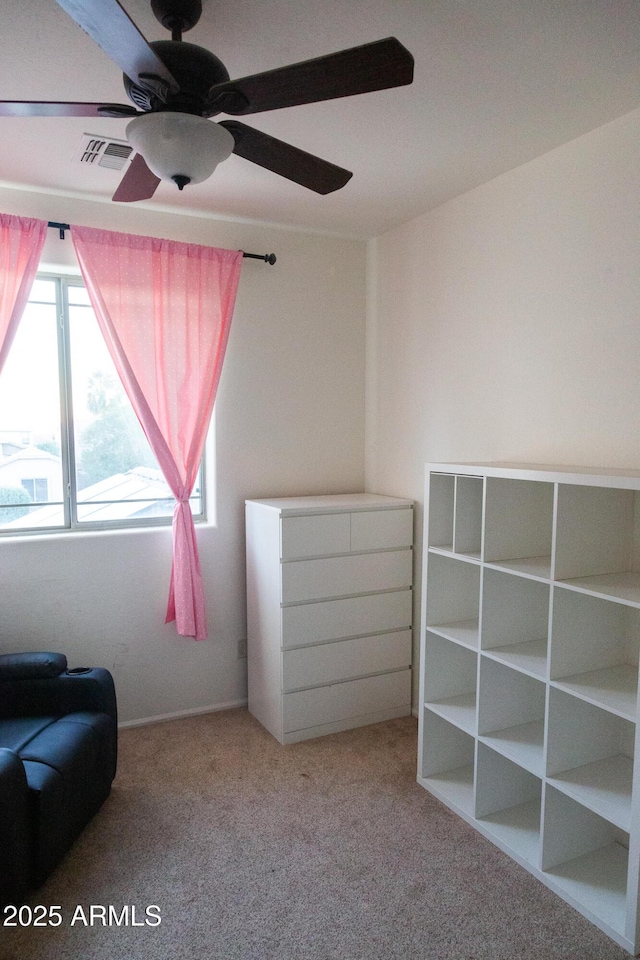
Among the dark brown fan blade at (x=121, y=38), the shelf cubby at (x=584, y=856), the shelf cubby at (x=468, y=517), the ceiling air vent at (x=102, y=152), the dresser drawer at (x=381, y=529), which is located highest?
the ceiling air vent at (x=102, y=152)

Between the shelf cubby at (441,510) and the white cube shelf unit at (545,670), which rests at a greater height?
the shelf cubby at (441,510)

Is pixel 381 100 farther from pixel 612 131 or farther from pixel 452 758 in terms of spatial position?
pixel 452 758

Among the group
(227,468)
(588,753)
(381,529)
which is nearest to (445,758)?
(588,753)

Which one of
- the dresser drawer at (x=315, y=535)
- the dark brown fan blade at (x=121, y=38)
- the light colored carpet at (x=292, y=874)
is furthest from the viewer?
the dresser drawer at (x=315, y=535)

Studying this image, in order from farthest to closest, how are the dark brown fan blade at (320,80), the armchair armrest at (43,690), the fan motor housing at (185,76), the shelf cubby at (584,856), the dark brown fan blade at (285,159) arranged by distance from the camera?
the armchair armrest at (43,690) < the shelf cubby at (584,856) < the dark brown fan blade at (285,159) < the fan motor housing at (185,76) < the dark brown fan blade at (320,80)

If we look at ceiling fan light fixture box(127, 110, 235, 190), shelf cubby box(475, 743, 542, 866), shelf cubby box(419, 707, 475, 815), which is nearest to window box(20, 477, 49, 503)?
ceiling fan light fixture box(127, 110, 235, 190)

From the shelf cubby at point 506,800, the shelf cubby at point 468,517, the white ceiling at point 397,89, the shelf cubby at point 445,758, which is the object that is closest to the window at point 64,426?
the white ceiling at point 397,89

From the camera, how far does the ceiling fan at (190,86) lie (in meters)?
1.22

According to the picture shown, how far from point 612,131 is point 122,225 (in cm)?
218

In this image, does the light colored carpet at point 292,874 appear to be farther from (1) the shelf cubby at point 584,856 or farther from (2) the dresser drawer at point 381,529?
(2) the dresser drawer at point 381,529

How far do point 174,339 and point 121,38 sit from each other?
191 cm

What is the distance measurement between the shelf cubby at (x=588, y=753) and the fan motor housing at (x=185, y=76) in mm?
2044

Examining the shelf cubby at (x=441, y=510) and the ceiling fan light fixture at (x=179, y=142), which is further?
the shelf cubby at (x=441, y=510)

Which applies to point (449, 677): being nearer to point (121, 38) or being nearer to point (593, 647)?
point (593, 647)
